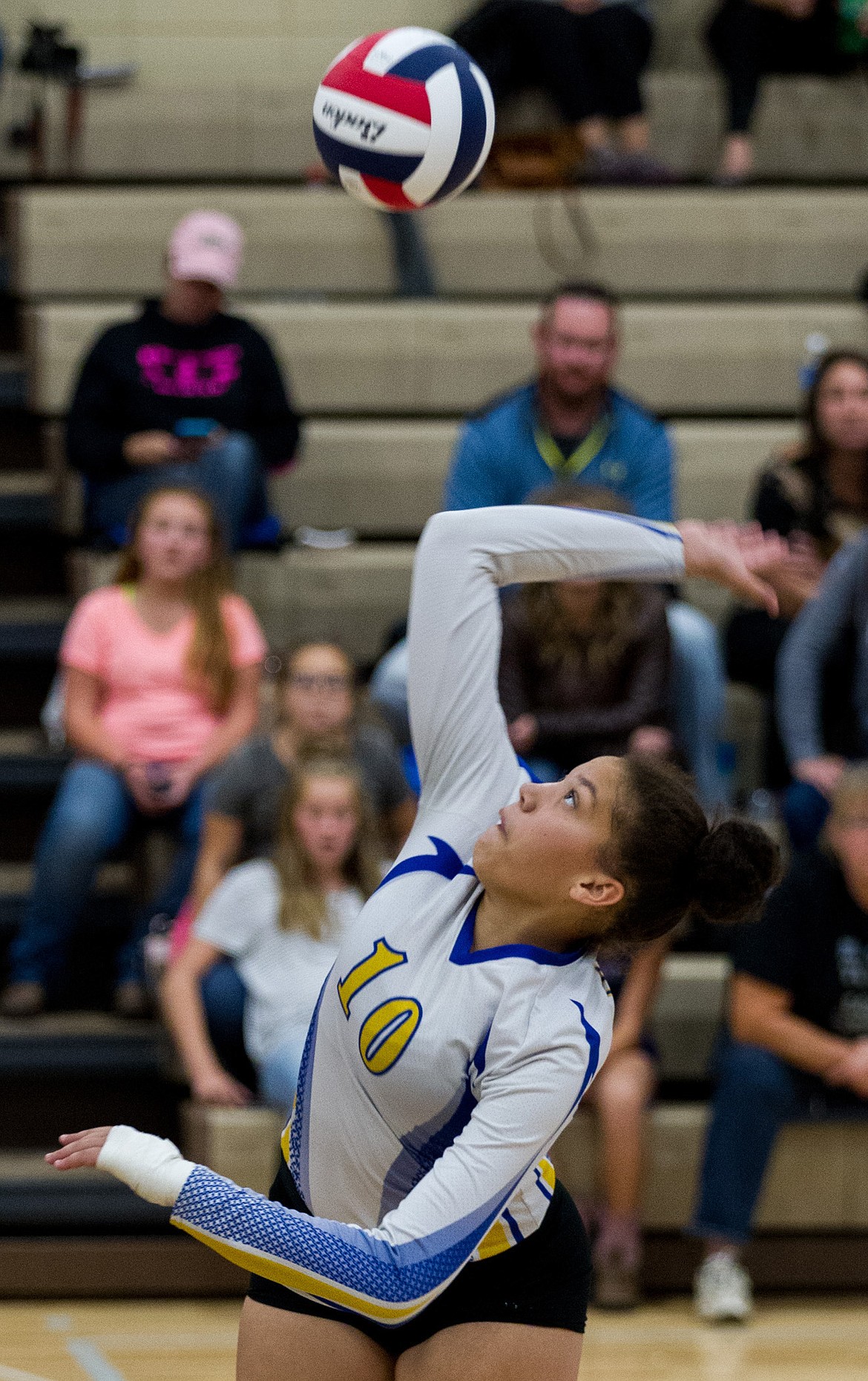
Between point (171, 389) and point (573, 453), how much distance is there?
128 centimetres

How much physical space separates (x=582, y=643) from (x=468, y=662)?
251 cm

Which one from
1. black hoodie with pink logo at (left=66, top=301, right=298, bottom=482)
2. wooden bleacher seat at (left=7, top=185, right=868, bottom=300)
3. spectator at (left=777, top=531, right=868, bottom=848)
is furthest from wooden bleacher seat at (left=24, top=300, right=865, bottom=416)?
spectator at (left=777, top=531, right=868, bottom=848)

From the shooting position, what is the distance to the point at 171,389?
589 centimetres

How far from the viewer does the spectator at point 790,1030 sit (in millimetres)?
4473

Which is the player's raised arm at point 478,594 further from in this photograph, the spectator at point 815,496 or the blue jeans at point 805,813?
the spectator at point 815,496

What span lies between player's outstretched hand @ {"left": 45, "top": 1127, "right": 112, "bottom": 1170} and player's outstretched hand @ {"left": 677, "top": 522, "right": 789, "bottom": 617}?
3.22 ft

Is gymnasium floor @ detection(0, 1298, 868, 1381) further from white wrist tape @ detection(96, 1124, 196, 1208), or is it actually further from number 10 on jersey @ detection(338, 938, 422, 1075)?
white wrist tape @ detection(96, 1124, 196, 1208)

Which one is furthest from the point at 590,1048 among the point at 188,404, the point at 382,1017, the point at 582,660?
the point at 188,404

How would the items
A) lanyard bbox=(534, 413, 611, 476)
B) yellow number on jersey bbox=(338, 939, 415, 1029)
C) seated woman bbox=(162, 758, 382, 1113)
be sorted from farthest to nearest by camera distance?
lanyard bbox=(534, 413, 611, 476)
seated woman bbox=(162, 758, 382, 1113)
yellow number on jersey bbox=(338, 939, 415, 1029)

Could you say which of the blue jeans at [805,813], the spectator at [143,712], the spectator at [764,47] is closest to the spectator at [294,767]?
the spectator at [143,712]

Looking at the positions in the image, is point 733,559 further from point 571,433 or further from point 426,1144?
point 571,433

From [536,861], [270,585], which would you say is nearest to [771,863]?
[536,861]

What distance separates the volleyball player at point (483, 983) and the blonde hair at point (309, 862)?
2.16 meters

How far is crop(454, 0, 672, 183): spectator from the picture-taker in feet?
24.2
